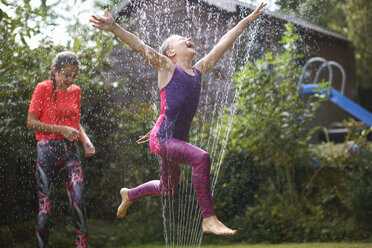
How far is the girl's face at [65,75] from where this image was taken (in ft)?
10.2

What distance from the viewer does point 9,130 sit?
4.20 meters

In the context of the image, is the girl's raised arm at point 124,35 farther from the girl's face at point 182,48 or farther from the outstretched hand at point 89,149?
the outstretched hand at point 89,149

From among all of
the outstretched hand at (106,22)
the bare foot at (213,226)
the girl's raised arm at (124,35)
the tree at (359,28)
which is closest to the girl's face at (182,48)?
the girl's raised arm at (124,35)

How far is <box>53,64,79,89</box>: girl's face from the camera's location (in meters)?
3.12

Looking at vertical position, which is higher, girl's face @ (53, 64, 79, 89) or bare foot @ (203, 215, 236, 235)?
girl's face @ (53, 64, 79, 89)

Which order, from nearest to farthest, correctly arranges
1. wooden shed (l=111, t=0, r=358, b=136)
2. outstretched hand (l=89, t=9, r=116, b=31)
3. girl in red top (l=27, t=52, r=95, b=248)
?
outstretched hand (l=89, t=9, r=116, b=31)
girl in red top (l=27, t=52, r=95, b=248)
wooden shed (l=111, t=0, r=358, b=136)

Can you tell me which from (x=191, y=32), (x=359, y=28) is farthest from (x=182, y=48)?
(x=359, y=28)

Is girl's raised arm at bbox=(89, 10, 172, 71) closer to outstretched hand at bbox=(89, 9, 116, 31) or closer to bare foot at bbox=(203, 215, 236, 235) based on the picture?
outstretched hand at bbox=(89, 9, 116, 31)

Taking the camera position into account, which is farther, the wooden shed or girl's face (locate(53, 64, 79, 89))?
the wooden shed

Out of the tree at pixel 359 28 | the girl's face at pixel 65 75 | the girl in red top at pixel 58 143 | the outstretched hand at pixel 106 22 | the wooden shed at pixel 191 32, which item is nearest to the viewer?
the outstretched hand at pixel 106 22

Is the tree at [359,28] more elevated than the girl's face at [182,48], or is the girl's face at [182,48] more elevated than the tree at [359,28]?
the tree at [359,28]

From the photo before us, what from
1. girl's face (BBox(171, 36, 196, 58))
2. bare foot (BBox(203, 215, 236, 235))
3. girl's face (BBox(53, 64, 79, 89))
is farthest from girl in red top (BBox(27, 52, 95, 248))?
A: bare foot (BBox(203, 215, 236, 235))

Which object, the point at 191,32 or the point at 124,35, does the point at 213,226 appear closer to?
the point at 124,35

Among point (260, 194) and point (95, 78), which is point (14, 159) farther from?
point (260, 194)
